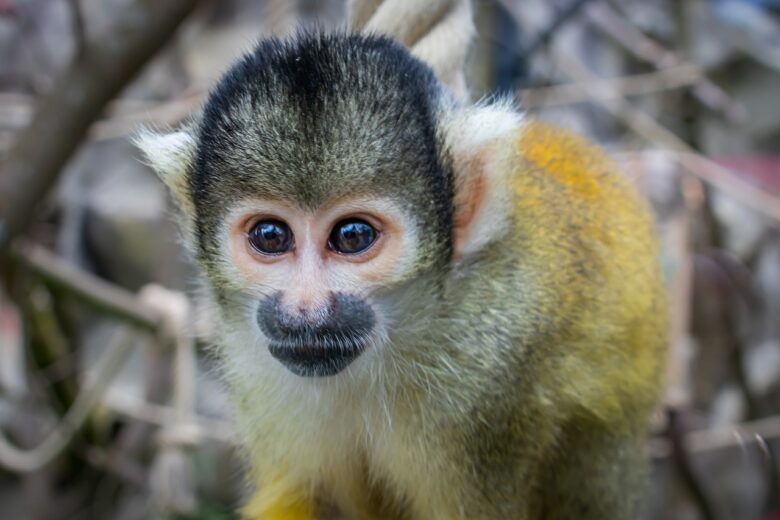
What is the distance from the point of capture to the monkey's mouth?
1381 millimetres

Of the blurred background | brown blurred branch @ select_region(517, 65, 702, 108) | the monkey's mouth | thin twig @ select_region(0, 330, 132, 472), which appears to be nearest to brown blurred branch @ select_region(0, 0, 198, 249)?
the blurred background

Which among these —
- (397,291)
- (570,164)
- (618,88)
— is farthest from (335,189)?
(618,88)

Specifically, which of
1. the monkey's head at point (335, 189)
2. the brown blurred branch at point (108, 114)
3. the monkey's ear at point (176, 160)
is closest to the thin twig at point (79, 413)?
the brown blurred branch at point (108, 114)

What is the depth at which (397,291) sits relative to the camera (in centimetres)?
145

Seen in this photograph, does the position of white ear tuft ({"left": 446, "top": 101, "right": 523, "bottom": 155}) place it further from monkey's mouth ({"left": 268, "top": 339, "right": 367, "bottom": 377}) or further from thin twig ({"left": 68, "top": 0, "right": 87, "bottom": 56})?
thin twig ({"left": 68, "top": 0, "right": 87, "bottom": 56})

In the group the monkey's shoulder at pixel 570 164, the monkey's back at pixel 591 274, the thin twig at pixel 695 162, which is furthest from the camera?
the thin twig at pixel 695 162

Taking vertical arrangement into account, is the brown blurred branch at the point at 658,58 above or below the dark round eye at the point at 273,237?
above

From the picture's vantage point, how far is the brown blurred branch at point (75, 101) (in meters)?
2.58

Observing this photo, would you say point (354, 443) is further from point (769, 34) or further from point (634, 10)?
point (634, 10)

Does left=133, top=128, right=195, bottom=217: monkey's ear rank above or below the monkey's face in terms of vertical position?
above

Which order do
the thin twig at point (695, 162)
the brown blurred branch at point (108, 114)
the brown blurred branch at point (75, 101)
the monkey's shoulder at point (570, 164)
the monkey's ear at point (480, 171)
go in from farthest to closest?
1. the brown blurred branch at point (108, 114)
2. the thin twig at point (695, 162)
3. the brown blurred branch at point (75, 101)
4. the monkey's shoulder at point (570, 164)
5. the monkey's ear at point (480, 171)

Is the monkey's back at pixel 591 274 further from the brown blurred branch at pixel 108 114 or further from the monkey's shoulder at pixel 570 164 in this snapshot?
the brown blurred branch at pixel 108 114

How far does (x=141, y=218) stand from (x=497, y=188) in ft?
18.9

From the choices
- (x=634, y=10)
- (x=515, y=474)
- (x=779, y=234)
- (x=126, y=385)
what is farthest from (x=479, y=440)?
(x=634, y=10)
